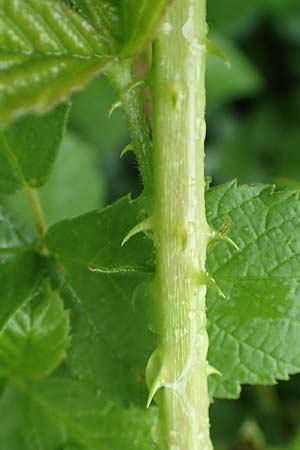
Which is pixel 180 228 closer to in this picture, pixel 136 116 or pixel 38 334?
pixel 136 116

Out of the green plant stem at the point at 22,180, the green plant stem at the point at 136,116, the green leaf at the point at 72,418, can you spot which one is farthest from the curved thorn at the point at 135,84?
the green leaf at the point at 72,418

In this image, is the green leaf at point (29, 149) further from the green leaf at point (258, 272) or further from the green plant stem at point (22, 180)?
the green leaf at point (258, 272)

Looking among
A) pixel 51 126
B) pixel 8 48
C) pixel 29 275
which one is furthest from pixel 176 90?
pixel 29 275

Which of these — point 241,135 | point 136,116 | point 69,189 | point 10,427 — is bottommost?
point 10,427

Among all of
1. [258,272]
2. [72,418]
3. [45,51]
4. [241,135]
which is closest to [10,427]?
[72,418]

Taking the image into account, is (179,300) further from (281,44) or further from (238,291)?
(281,44)

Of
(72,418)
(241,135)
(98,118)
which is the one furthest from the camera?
(241,135)

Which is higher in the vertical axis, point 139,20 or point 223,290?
point 139,20
